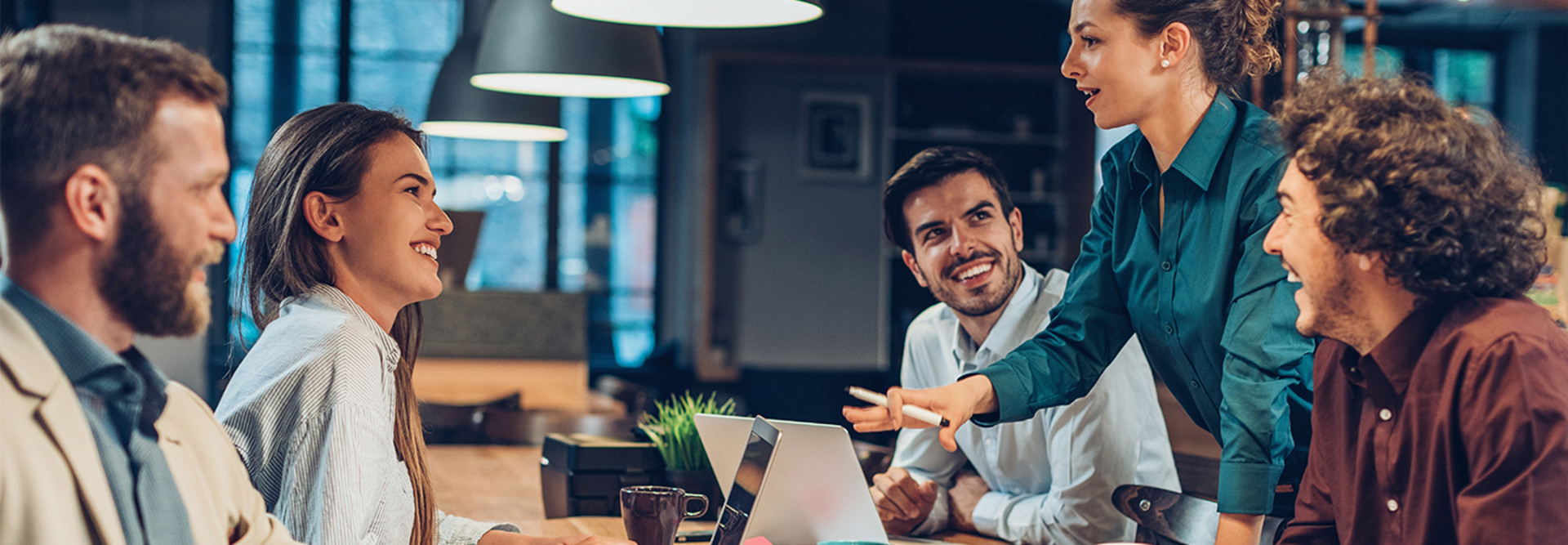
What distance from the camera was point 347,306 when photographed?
1560 millimetres

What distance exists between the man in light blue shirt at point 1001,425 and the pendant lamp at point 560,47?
1.93ft

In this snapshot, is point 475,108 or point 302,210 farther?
point 475,108

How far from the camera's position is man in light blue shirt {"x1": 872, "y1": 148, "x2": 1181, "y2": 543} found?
2.19 m

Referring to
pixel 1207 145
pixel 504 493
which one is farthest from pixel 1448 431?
pixel 504 493

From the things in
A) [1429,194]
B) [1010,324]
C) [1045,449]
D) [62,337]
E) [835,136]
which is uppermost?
[835,136]

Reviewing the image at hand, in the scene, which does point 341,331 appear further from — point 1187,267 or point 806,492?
point 1187,267

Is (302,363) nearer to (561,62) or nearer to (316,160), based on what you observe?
(316,160)

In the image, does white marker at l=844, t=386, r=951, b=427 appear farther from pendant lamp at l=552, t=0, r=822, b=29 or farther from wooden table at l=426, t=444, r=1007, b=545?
pendant lamp at l=552, t=0, r=822, b=29

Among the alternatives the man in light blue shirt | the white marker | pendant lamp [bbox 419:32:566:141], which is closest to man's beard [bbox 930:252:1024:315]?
the man in light blue shirt

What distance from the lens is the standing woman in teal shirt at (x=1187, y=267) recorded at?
61.8 inches

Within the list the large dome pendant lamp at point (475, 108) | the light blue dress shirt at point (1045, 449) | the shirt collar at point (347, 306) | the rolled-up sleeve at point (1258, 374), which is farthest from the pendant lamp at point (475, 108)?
the rolled-up sleeve at point (1258, 374)

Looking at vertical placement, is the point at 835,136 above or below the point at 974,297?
above

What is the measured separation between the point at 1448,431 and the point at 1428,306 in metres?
0.13

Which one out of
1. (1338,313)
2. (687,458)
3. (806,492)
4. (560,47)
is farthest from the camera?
(560,47)
